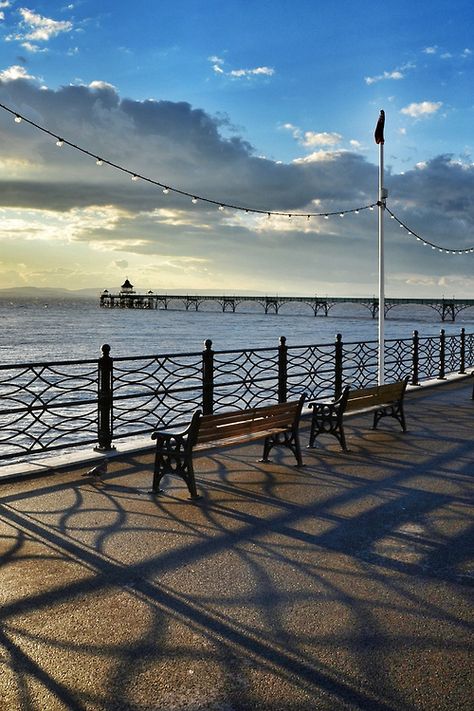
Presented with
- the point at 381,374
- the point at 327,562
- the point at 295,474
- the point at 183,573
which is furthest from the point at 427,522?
the point at 381,374

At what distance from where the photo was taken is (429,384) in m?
15.8

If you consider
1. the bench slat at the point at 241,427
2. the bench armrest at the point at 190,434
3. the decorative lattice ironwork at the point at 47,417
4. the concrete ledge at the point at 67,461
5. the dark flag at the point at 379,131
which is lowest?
the decorative lattice ironwork at the point at 47,417

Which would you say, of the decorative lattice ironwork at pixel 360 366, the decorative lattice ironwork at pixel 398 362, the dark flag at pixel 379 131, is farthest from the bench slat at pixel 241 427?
the dark flag at pixel 379 131

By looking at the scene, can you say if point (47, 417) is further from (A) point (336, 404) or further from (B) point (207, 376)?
(A) point (336, 404)

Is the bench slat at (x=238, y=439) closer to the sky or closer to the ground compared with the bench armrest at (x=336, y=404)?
closer to the ground

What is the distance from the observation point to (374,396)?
31.6 ft

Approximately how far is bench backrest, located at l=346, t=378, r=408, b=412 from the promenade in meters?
1.98

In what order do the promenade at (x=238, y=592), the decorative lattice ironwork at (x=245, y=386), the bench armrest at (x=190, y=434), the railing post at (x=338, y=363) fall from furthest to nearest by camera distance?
the railing post at (x=338, y=363) < the decorative lattice ironwork at (x=245, y=386) < the bench armrest at (x=190, y=434) < the promenade at (x=238, y=592)

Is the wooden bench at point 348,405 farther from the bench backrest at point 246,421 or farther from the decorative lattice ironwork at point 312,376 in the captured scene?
the decorative lattice ironwork at point 312,376

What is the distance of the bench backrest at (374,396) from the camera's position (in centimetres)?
918

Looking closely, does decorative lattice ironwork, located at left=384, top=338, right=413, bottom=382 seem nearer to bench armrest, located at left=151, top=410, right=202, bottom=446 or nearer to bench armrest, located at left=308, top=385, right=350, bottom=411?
bench armrest, located at left=308, top=385, right=350, bottom=411

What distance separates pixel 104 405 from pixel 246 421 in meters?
2.04

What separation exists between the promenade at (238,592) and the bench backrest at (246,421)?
0.52 metres

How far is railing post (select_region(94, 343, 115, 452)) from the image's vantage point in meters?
8.17
